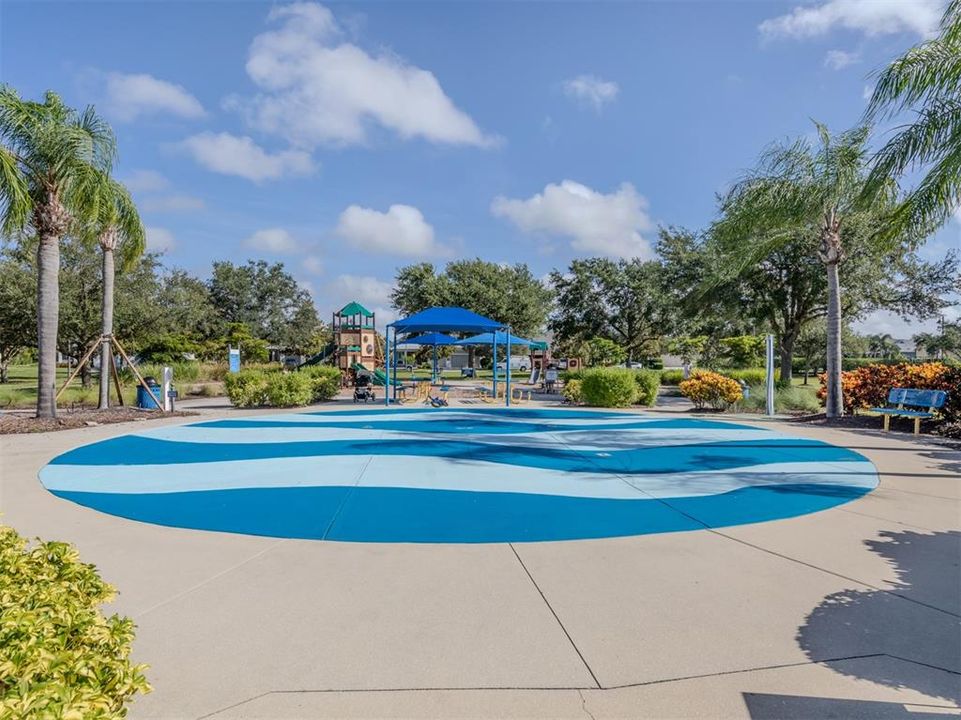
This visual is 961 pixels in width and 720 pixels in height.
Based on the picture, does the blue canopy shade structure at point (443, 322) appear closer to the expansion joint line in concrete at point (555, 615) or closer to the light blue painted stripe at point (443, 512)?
the light blue painted stripe at point (443, 512)

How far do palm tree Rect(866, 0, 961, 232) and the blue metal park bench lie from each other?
14.5 ft

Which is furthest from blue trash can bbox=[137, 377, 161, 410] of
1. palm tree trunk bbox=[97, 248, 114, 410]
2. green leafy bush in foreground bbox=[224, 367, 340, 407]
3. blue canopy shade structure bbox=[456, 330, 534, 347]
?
blue canopy shade structure bbox=[456, 330, 534, 347]

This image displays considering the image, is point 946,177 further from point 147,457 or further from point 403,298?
point 403,298

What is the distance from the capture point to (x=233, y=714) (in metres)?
2.62

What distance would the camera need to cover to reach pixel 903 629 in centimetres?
340

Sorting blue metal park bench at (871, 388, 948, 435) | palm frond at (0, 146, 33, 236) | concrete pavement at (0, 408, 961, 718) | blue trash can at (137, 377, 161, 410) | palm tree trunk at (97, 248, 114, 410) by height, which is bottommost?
concrete pavement at (0, 408, 961, 718)

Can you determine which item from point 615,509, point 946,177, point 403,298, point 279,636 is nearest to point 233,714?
point 279,636

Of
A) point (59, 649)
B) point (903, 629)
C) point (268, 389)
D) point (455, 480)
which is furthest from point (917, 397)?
point (268, 389)

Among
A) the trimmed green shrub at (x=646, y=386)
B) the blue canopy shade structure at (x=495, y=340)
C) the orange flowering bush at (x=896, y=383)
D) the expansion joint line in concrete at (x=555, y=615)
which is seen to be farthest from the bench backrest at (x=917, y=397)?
the expansion joint line in concrete at (x=555, y=615)

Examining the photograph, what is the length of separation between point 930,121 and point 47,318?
59.1 feet

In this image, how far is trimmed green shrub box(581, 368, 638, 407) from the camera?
1861 cm

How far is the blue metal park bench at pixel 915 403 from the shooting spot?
12.1 m

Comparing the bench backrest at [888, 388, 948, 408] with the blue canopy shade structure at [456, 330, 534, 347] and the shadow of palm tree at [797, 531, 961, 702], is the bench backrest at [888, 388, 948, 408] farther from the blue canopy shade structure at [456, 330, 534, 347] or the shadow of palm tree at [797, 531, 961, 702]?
the blue canopy shade structure at [456, 330, 534, 347]

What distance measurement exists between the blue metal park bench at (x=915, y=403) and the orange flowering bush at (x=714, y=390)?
4.35 m
